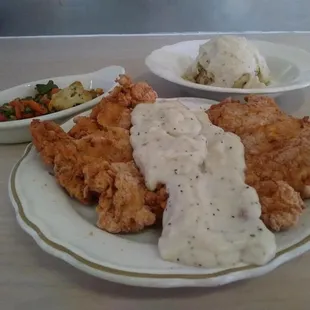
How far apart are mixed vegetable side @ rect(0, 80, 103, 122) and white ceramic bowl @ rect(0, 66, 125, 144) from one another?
0.18 feet

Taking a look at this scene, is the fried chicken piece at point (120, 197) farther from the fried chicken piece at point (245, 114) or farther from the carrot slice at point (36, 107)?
the carrot slice at point (36, 107)

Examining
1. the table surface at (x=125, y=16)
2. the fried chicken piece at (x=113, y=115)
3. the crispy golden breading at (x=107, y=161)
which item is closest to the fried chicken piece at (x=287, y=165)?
the crispy golden breading at (x=107, y=161)

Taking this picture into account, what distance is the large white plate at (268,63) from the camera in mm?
1567

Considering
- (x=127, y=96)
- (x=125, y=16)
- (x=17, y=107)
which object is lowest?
(x=125, y=16)

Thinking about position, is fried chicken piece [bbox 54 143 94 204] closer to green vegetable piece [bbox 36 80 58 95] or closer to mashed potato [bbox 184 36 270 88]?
green vegetable piece [bbox 36 80 58 95]

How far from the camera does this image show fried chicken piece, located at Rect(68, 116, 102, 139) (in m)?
1.26

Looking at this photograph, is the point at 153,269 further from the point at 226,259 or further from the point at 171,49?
the point at 171,49

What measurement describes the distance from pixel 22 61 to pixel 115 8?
2.05 feet

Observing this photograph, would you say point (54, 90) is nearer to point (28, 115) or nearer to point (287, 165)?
point (28, 115)

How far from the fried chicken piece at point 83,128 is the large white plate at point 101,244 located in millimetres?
177

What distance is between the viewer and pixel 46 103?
1.52m

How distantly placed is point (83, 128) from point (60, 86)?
1.42 feet

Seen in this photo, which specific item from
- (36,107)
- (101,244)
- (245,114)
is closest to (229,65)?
(245,114)

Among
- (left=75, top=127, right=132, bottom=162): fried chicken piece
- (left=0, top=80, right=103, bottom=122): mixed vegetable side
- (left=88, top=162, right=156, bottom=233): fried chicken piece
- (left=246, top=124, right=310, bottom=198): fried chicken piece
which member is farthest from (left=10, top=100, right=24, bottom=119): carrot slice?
(left=246, top=124, right=310, bottom=198): fried chicken piece
